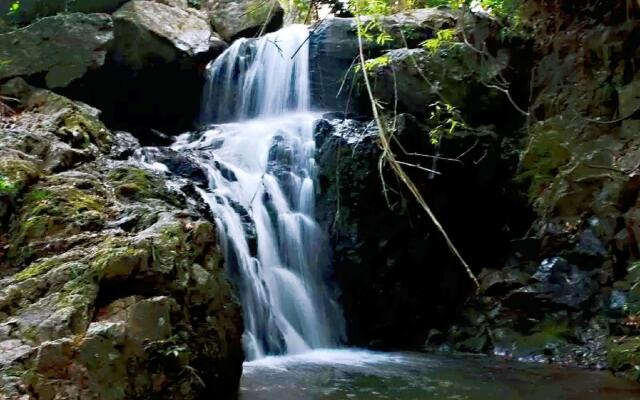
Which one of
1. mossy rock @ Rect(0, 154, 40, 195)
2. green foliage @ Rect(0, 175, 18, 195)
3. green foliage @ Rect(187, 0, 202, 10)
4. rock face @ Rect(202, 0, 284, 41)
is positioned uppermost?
green foliage @ Rect(187, 0, 202, 10)

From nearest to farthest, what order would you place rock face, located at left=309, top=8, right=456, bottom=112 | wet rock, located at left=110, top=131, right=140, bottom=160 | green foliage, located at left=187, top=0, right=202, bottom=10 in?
wet rock, located at left=110, top=131, right=140, bottom=160, rock face, located at left=309, top=8, right=456, bottom=112, green foliage, located at left=187, top=0, right=202, bottom=10

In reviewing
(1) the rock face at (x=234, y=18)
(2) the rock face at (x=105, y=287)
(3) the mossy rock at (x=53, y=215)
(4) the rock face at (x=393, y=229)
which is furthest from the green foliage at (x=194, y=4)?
(3) the mossy rock at (x=53, y=215)

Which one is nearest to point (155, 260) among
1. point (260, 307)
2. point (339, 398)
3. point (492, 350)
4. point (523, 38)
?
point (339, 398)

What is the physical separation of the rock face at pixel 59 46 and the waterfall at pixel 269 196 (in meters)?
1.95

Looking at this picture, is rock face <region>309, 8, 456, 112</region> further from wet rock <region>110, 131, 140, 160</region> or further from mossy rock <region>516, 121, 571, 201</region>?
wet rock <region>110, 131, 140, 160</region>

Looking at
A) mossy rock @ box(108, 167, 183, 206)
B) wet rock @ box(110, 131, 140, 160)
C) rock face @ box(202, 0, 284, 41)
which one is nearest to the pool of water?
mossy rock @ box(108, 167, 183, 206)

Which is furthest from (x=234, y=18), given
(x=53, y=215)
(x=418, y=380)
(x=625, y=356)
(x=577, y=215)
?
(x=625, y=356)

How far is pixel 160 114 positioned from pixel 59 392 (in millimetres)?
8646

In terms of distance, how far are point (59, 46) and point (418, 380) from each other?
6938 millimetres

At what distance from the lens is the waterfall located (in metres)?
7.14

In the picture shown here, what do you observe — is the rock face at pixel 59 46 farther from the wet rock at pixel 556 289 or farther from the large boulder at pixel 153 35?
the wet rock at pixel 556 289

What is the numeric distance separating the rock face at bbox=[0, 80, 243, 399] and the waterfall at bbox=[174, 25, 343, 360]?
5.71ft

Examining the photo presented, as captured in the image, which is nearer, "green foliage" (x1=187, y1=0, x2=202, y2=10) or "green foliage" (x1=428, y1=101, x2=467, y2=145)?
"green foliage" (x1=428, y1=101, x2=467, y2=145)

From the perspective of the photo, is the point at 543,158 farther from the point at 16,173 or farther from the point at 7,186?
the point at 7,186
